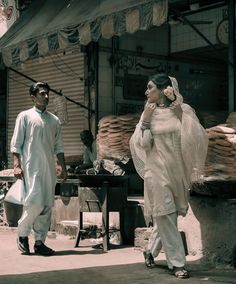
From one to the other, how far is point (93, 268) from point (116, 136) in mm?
4915

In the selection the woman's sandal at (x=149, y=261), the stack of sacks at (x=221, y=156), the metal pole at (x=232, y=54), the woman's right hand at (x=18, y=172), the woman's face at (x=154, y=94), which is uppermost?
the metal pole at (x=232, y=54)

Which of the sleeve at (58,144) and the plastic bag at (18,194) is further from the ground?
the sleeve at (58,144)

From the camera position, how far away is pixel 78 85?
42.2ft

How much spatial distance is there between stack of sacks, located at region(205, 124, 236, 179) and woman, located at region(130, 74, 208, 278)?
44.2 inches

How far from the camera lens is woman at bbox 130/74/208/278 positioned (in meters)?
6.13

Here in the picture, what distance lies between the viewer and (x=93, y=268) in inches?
261

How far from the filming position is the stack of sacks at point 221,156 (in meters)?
7.34

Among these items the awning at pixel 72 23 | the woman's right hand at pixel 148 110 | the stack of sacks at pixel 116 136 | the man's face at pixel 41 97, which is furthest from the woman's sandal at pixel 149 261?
the stack of sacks at pixel 116 136

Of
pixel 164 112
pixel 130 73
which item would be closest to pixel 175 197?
pixel 164 112

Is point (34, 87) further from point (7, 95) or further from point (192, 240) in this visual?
point (7, 95)

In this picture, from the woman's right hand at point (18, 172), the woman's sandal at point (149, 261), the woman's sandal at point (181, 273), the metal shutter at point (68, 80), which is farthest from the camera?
the metal shutter at point (68, 80)

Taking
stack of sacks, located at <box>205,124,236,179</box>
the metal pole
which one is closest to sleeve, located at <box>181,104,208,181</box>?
stack of sacks, located at <box>205,124,236,179</box>

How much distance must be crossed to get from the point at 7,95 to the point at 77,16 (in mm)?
4968

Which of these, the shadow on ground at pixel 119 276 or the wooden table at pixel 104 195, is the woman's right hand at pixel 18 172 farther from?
the shadow on ground at pixel 119 276
